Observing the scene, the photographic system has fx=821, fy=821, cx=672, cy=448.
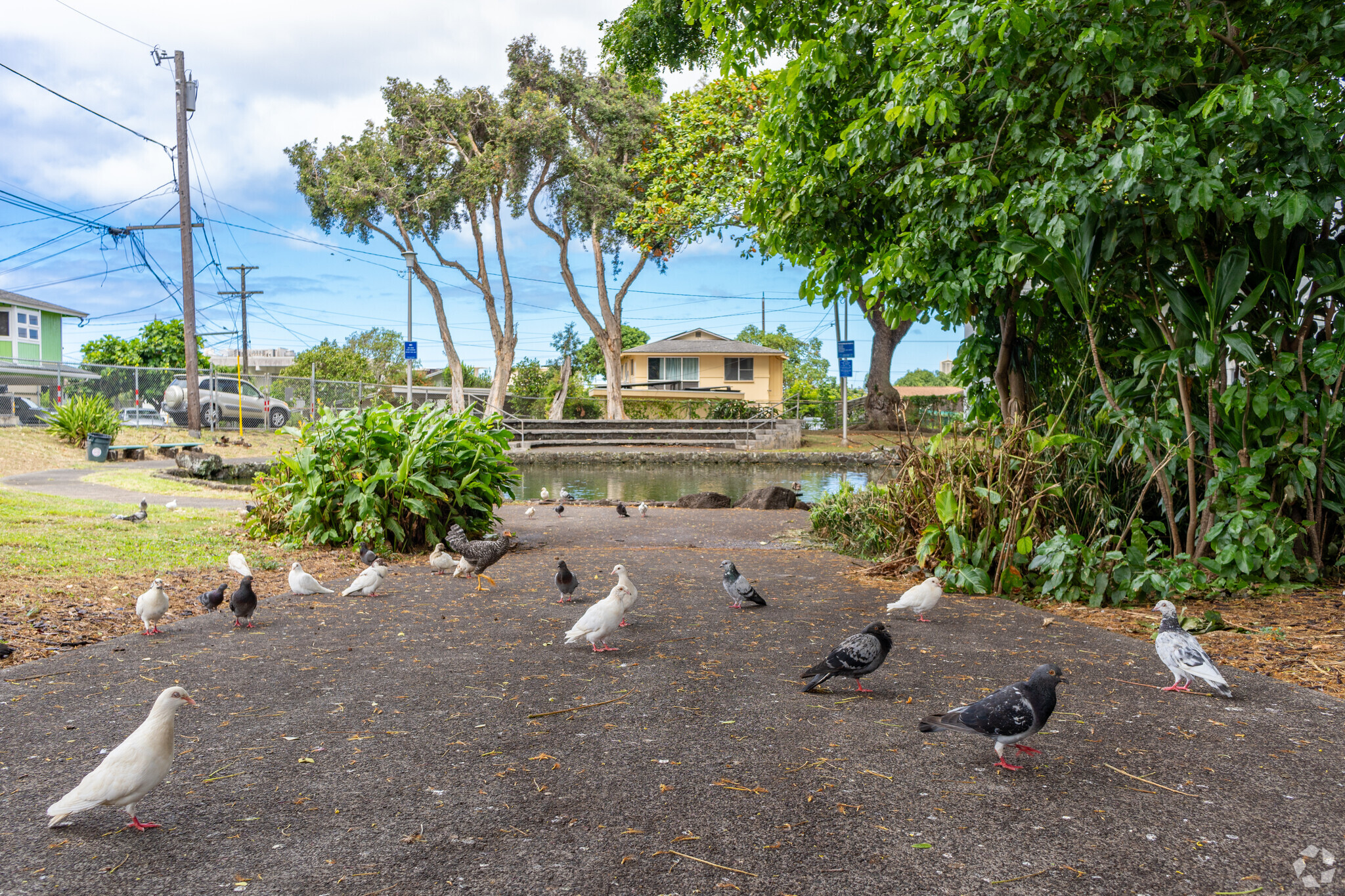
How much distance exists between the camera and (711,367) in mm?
50500

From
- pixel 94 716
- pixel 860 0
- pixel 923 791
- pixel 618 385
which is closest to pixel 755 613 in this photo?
pixel 923 791

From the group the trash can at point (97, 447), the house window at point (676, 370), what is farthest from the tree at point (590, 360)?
the trash can at point (97, 447)

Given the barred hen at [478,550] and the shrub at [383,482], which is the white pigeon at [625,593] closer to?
the barred hen at [478,550]

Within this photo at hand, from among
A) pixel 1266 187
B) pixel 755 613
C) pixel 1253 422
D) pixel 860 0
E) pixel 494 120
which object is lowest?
pixel 755 613

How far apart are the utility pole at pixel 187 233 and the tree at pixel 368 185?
676cm

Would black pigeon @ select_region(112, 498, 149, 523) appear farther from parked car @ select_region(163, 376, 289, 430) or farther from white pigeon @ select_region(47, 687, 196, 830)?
parked car @ select_region(163, 376, 289, 430)

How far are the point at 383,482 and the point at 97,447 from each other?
15.1m

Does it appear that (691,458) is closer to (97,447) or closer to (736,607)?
(97,447)

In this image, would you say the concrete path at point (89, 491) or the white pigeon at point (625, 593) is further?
the concrete path at point (89, 491)

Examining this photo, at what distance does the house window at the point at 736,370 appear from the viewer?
165 feet

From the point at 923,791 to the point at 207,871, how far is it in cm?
225

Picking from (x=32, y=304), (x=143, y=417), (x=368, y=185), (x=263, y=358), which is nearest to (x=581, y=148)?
(x=368, y=185)

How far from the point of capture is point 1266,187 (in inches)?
192

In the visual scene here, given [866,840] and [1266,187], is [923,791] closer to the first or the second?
[866,840]
